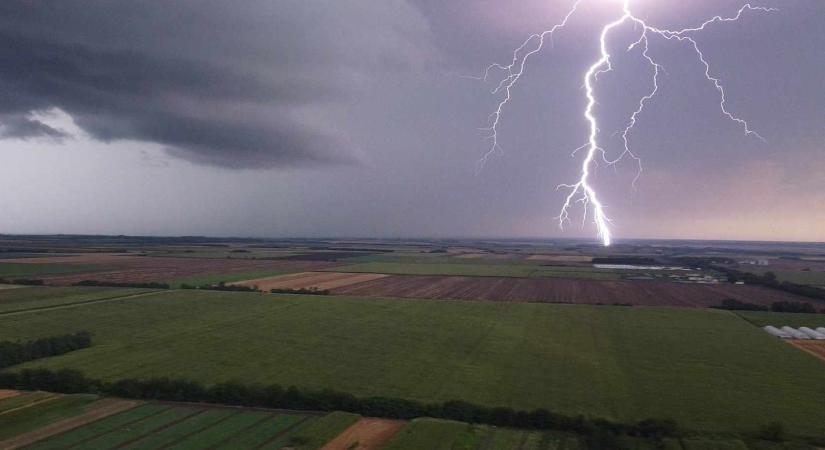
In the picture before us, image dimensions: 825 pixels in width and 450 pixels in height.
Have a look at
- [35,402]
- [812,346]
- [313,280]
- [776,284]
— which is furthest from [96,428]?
[776,284]

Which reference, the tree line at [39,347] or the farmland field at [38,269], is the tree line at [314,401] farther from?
the farmland field at [38,269]

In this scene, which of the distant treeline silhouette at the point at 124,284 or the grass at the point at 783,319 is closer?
the grass at the point at 783,319

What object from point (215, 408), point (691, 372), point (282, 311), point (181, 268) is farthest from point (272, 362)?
point (181, 268)

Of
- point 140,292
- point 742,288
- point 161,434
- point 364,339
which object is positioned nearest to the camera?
point 161,434

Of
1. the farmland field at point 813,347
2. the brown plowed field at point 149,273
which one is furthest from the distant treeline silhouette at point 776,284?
the brown plowed field at point 149,273

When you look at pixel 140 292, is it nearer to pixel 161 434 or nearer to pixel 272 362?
pixel 272 362

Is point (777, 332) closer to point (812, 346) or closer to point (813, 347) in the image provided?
point (812, 346)
